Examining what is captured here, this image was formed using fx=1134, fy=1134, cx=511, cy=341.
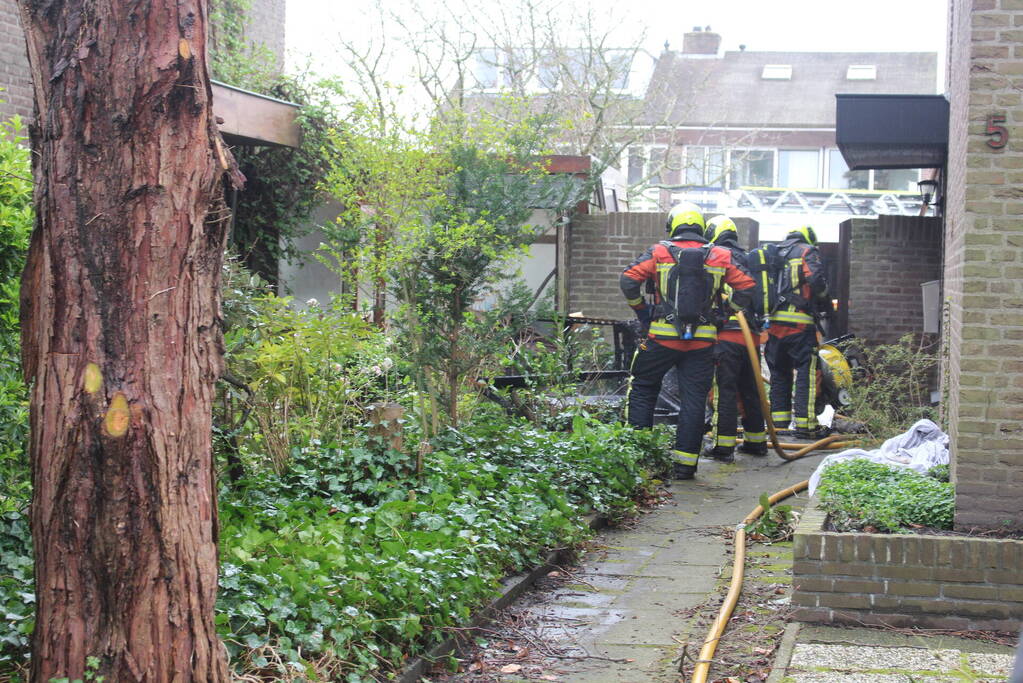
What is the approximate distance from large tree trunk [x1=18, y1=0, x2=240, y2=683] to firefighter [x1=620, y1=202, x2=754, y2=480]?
6.07 metres

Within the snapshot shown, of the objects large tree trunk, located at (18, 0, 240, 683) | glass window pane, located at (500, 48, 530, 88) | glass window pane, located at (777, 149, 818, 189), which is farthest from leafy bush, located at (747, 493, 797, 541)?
glass window pane, located at (777, 149, 818, 189)

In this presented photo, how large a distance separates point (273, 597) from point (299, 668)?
39 cm

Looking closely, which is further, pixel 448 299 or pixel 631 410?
pixel 631 410

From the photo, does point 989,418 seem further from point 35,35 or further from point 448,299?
point 35,35

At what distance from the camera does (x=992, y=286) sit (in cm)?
551

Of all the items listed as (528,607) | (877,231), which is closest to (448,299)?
(528,607)

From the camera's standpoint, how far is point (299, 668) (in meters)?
3.94

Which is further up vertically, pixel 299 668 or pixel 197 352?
pixel 197 352

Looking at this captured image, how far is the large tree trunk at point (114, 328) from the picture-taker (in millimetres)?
3268

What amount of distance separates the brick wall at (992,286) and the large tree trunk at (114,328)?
3832mm

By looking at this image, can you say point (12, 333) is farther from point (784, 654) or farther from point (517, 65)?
point (517, 65)

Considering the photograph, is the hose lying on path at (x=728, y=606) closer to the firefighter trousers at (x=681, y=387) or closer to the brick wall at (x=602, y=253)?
the firefighter trousers at (x=681, y=387)

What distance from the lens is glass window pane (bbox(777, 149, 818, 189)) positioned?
4166 centimetres

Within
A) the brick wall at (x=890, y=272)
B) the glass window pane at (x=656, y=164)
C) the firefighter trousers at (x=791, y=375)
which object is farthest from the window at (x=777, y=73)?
the firefighter trousers at (x=791, y=375)
